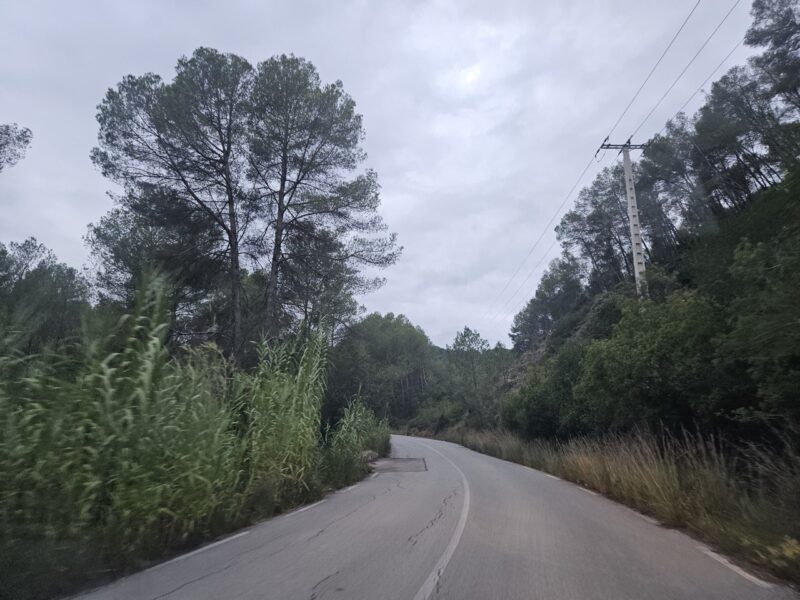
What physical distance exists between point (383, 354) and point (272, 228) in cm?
3899

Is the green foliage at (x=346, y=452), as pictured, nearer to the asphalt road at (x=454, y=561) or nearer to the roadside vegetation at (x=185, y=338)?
the roadside vegetation at (x=185, y=338)

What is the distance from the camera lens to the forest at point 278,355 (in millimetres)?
6852

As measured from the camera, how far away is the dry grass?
6.42 meters

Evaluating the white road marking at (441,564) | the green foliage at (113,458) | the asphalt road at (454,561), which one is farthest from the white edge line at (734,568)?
the green foliage at (113,458)

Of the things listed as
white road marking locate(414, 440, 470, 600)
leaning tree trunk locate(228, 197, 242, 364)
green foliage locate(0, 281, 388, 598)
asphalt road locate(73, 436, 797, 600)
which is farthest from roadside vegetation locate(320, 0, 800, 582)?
green foliage locate(0, 281, 388, 598)

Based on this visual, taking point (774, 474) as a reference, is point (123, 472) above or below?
above

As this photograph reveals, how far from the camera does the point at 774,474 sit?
8312mm

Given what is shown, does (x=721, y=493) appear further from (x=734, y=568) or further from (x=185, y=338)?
(x=185, y=338)

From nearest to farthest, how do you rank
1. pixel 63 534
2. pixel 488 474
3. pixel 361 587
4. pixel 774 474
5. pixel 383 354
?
1. pixel 361 587
2. pixel 63 534
3. pixel 774 474
4. pixel 488 474
5. pixel 383 354

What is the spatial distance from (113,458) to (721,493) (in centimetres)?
892

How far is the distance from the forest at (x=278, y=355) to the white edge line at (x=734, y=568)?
31cm

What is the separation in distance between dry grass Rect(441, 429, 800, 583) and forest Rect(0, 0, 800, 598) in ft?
0.18


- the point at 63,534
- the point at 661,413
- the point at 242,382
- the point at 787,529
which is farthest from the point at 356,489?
the point at 787,529

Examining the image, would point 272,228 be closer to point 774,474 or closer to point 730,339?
point 730,339
